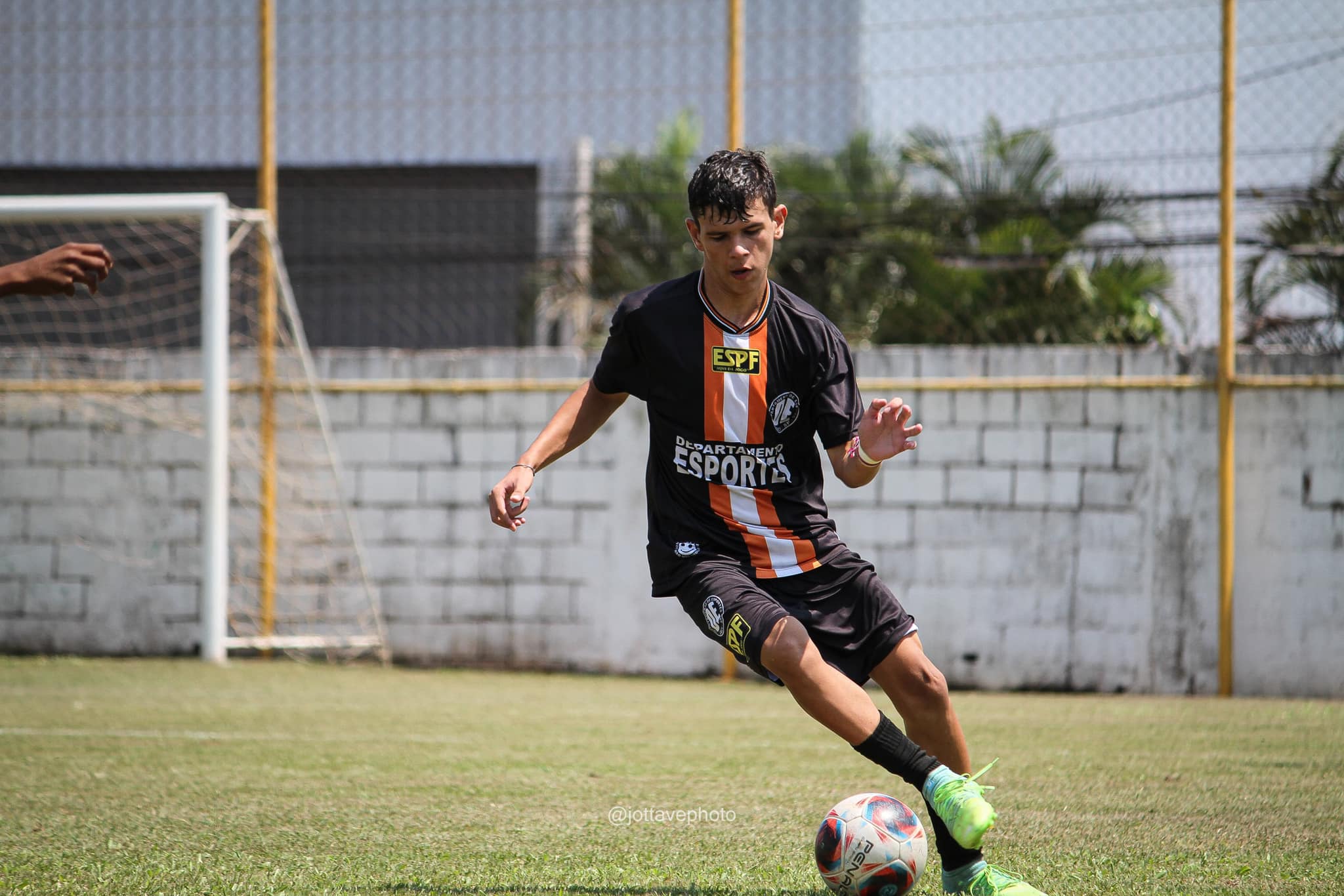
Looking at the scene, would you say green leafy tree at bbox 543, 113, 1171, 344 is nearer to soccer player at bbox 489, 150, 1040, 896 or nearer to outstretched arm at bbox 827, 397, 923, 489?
soccer player at bbox 489, 150, 1040, 896

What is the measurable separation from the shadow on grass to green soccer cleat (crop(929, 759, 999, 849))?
454 millimetres

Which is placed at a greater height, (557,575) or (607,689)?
(557,575)

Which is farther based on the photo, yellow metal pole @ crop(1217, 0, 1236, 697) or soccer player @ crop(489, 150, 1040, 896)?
yellow metal pole @ crop(1217, 0, 1236, 697)

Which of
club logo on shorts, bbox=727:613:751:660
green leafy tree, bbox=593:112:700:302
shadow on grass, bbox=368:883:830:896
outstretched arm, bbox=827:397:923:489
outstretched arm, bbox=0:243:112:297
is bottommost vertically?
shadow on grass, bbox=368:883:830:896

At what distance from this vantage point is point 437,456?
9406mm

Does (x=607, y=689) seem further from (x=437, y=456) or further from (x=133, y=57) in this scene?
(x=133, y=57)

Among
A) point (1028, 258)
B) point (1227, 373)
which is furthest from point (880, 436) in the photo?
point (1028, 258)

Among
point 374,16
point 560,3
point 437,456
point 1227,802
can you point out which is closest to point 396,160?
point 374,16

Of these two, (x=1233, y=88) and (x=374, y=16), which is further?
(x=374, y=16)

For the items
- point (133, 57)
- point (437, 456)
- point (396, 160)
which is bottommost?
point (437, 456)

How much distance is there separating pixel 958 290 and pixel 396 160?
443cm

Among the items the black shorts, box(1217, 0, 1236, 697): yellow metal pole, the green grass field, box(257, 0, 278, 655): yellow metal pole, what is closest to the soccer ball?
the green grass field

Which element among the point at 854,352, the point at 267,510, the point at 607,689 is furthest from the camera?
the point at 267,510

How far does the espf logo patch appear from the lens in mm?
3795
